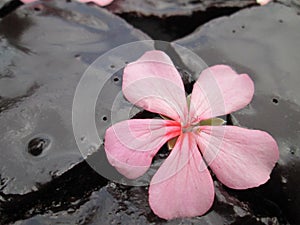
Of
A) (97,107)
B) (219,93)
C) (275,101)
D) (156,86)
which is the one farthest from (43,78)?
(275,101)

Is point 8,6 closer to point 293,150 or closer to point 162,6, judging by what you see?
point 162,6

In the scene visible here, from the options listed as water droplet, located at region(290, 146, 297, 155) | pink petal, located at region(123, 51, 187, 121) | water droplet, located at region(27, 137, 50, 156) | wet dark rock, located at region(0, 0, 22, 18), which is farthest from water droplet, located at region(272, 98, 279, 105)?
wet dark rock, located at region(0, 0, 22, 18)

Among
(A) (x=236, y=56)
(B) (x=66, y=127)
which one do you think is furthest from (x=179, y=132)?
(A) (x=236, y=56)

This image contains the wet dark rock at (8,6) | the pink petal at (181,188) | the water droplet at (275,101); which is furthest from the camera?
the wet dark rock at (8,6)

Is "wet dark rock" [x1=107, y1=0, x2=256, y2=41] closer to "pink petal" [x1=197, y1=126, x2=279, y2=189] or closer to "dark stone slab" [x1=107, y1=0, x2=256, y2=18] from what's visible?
"dark stone slab" [x1=107, y1=0, x2=256, y2=18]

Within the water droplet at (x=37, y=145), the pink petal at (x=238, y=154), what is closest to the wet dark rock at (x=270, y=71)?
the pink petal at (x=238, y=154)

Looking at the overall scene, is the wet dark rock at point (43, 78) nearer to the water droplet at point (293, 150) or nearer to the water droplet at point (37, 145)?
the water droplet at point (37, 145)

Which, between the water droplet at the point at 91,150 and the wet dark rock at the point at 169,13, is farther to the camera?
the wet dark rock at the point at 169,13
